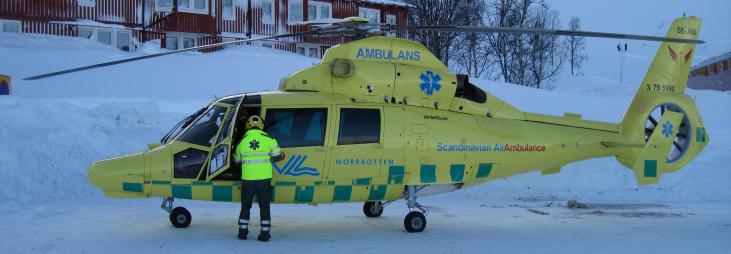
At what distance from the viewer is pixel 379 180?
1144 centimetres

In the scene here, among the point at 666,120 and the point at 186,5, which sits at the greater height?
the point at 186,5

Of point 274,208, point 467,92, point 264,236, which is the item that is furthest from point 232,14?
point 264,236

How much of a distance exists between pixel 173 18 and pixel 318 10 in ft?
30.6

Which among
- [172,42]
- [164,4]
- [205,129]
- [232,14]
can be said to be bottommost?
[205,129]

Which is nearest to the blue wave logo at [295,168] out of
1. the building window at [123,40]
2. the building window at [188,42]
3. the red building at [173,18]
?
the red building at [173,18]

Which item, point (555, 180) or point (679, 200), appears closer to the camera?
point (679, 200)

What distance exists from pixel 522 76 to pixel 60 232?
4376cm

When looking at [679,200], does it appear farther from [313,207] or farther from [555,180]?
[313,207]

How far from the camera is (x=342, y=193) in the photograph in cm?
1132

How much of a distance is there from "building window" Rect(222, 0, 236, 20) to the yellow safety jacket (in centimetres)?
3138

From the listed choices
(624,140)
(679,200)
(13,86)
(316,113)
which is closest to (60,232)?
(316,113)

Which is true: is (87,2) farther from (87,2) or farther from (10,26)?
(10,26)

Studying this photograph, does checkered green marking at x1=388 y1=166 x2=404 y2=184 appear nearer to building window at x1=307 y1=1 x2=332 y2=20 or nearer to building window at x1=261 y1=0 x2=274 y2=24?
building window at x1=261 y1=0 x2=274 y2=24

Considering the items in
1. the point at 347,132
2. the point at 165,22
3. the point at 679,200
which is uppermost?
the point at 165,22
